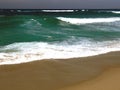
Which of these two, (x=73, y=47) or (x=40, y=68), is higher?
(x=40, y=68)

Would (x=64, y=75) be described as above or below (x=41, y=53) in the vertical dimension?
above

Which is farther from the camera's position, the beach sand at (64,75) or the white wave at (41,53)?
the white wave at (41,53)

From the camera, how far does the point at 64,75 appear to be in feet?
14.3

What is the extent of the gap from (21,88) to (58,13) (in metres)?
23.3

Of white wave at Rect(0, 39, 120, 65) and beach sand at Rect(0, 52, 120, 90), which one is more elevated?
beach sand at Rect(0, 52, 120, 90)

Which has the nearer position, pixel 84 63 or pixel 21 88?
pixel 21 88

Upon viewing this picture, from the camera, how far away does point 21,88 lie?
3.72 metres

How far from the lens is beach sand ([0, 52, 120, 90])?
380cm

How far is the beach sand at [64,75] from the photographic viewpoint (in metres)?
3.80

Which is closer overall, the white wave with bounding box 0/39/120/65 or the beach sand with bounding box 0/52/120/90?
the beach sand with bounding box 0/52/120/90

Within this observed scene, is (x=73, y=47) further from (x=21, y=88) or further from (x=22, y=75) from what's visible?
(x=21, y=88)

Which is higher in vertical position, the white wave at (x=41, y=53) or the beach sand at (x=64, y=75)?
the beach sand at (x=64, y=75)

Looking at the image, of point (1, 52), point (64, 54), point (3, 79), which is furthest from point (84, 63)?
point (1, 52)

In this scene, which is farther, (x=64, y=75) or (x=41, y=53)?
(x=41, y=53)
